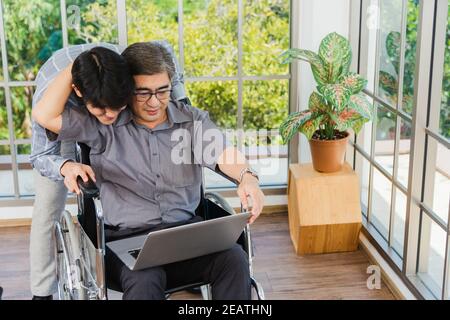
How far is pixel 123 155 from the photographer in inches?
109

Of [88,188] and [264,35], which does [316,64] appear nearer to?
[264,35]

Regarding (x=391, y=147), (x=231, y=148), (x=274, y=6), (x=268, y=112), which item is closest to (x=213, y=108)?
(x=268, y=112)

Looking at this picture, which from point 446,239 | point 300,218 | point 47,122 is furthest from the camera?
point 300,218

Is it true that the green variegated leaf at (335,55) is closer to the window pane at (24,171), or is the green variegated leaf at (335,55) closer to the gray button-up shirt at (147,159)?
the gray button-up shirt at (147,159)

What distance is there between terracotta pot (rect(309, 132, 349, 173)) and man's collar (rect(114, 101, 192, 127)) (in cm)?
116

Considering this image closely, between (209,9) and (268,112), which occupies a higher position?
(209,9)

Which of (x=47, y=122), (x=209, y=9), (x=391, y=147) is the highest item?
(x=209, y=9)

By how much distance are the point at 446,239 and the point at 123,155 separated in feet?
4.34

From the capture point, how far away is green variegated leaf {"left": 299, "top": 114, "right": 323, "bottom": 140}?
371 cm

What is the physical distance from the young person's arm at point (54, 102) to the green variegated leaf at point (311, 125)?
55.6 inches

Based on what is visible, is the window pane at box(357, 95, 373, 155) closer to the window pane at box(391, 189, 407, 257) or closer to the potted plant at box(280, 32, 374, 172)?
the potted plant at box(280, 32, 374, 172)

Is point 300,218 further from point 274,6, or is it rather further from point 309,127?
point 274,6

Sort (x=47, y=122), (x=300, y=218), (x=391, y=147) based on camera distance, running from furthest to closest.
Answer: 1. (x=300, y=218)
2. (x=391, y=147)
3. (x=47, y=122)

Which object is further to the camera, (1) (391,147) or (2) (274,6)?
(2) (274,6)
